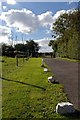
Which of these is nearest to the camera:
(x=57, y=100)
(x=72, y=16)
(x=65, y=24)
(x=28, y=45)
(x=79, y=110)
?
(x=79, y=110)

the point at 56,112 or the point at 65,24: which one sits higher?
the point at 65,24

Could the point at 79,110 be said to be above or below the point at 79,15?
below

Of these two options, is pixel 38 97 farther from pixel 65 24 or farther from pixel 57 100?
pixel 65 24

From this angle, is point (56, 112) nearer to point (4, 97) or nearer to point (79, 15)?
point (4, 97)

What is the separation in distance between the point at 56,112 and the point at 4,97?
2434mm

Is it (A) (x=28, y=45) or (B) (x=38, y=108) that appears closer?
(B) (x=38, y=108)

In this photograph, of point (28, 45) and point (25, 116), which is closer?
point (25, 116)

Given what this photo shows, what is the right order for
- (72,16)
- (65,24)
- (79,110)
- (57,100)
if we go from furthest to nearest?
1. (65,24)
2. (72,16)
3. (57,100)
4. (79,110)

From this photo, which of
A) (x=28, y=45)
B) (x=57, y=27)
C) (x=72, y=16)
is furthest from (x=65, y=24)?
(x=28, y=45)

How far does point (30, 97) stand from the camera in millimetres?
8922

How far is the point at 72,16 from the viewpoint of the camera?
49375 millimetres

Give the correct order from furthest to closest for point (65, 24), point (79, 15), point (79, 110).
A: point (65, 24)
point (79, 15)
point (79, 110)

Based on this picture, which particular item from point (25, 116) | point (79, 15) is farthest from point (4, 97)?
point (79, 15)

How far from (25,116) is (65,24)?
2713 inches
